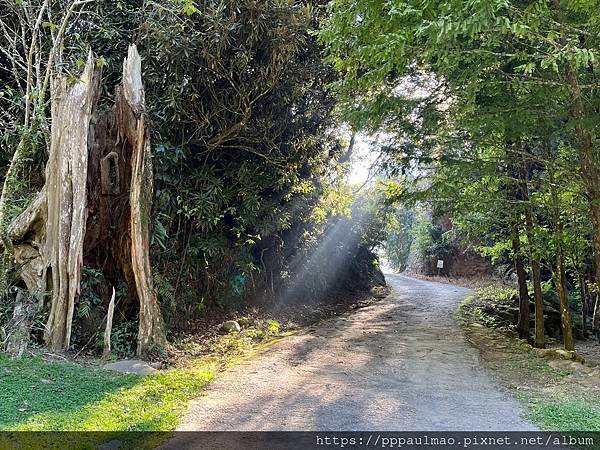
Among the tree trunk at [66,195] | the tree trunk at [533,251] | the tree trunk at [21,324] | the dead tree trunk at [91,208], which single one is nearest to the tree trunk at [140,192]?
the dead tree trunk at [91,208]

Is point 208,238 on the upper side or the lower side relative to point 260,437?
upper

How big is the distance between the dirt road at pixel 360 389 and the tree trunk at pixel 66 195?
2.14 metres

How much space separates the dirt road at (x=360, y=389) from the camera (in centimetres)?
362

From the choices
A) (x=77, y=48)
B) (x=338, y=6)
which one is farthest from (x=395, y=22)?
(x=77, y=48)

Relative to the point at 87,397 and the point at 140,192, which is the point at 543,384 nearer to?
the point at 87,397

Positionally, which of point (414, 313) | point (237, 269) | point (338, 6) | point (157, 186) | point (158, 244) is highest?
point (338, 6)

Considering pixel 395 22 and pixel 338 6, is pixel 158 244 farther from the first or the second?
pixel 395 22

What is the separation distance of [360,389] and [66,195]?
418 cm

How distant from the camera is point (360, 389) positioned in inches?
181

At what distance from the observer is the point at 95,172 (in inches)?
236

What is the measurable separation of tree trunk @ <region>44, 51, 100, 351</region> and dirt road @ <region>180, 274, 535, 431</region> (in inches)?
84.4

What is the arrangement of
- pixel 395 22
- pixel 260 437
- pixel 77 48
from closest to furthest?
pixel 260 437, pixel 395 22, pixel 77 48

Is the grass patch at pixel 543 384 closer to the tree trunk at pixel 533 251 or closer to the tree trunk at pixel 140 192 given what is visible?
the tree trunk at pixel 533 251

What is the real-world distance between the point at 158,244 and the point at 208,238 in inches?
41.5
